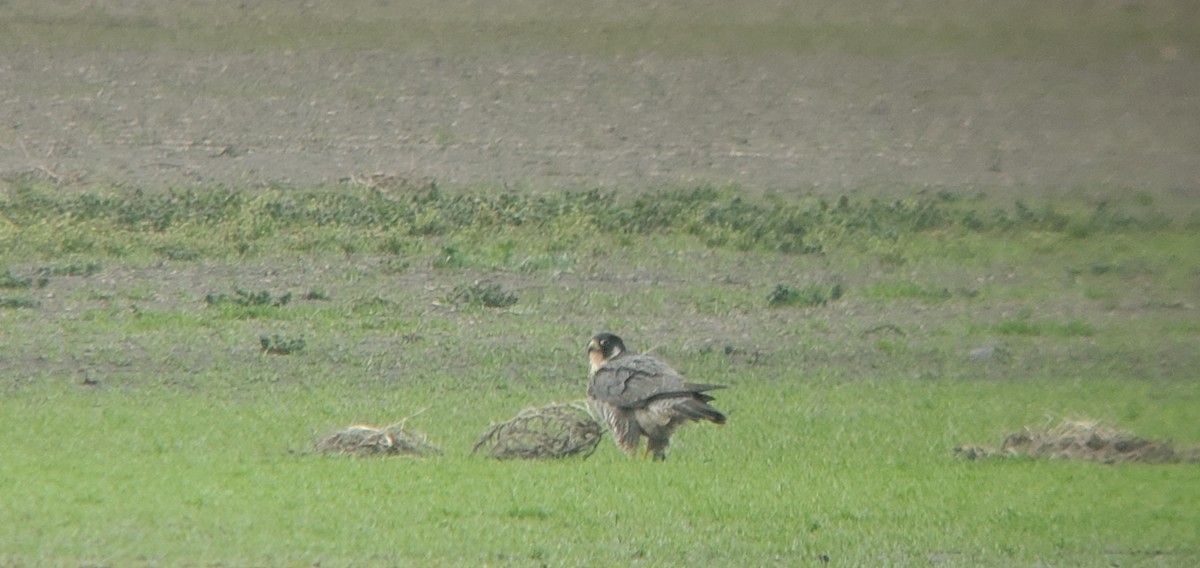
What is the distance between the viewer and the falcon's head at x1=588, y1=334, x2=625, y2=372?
11.7 m

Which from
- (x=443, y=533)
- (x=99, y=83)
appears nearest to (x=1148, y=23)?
(x=99, y=83)

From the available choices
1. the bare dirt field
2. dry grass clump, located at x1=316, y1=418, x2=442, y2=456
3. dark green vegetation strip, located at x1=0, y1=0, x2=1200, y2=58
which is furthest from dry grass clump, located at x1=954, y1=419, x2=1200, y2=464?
dark green vegetation strip, located at x1=0, y1=0, x2=1200, y2=58

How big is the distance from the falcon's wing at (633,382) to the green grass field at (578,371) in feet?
1.36

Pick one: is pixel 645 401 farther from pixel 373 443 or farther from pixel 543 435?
pixel 373 443

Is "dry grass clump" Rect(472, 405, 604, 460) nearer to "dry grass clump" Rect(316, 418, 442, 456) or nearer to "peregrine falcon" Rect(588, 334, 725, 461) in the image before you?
Answer: "peregrine falcon" Rect(588, 334, 725, 461)

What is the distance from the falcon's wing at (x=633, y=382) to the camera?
1077 centimetres

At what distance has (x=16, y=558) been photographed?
778 cm

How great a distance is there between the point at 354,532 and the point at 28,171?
14.7 m

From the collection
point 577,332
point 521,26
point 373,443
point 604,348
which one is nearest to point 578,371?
point 577,332

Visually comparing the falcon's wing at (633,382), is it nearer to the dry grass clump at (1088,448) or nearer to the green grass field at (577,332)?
the green grass field at (577,332)

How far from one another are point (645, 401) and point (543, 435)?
1.89ft

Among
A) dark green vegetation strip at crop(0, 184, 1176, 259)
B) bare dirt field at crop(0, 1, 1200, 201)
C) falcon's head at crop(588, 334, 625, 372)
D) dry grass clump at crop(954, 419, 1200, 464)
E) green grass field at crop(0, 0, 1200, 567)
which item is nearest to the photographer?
green grass field at crop(0, 0, 1200, 567)

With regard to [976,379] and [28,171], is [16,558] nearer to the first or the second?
[976,379]

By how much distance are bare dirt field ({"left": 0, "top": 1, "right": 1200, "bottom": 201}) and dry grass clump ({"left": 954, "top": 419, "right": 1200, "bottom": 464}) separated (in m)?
11.4
